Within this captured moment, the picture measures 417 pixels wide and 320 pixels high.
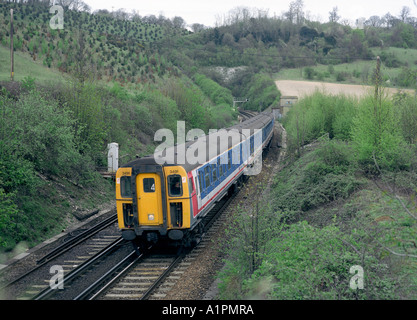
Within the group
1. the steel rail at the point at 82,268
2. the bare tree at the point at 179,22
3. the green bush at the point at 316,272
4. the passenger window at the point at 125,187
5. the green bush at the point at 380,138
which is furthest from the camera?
the bare tree at the point at 179,22

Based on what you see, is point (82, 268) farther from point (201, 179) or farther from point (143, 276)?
point (201, 179)

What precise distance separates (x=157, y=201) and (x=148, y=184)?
1.71 ft

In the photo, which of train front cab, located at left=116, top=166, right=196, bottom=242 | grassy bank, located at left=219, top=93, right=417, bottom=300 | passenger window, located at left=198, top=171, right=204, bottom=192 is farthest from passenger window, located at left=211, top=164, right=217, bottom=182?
train front cab, located at left=116, top=166, right=196, bottom=242

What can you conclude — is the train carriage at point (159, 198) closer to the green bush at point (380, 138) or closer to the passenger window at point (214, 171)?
the passenger window at point (214, 171)

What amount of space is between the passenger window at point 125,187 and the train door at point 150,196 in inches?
12.6

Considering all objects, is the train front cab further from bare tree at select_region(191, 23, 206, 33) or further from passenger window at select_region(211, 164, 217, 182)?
bare tree at select_region(191, 23, 206, 33)

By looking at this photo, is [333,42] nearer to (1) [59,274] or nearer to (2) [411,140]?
(2) [411,140]

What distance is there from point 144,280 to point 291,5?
438 ft

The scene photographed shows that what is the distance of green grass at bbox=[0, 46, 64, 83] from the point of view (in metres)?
30.0

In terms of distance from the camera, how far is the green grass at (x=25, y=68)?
30.0 metres

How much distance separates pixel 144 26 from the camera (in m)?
106

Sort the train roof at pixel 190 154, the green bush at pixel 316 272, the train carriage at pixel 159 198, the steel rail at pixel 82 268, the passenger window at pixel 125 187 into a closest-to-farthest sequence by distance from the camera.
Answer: the green bush at pixel 316 272 < the steel rail at pixel 82 268 < the train carriage at pixel 159 198 < the train roof at pixel 190 154 < the passenger window at pixel 125 187

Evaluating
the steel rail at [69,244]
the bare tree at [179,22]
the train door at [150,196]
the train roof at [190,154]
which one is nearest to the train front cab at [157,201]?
the train door at [150,196]

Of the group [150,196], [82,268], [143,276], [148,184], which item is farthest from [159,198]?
[82,268]
